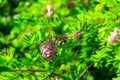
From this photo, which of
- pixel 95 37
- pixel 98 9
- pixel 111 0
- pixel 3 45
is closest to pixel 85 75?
pixel 95 37

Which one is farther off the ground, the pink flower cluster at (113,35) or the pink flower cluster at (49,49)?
the pink flower cluster at (113,35)

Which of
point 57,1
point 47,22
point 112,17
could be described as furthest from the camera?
point 57,1

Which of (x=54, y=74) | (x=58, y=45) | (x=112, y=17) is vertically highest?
(x=112, y=17)

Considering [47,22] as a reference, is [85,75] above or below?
below

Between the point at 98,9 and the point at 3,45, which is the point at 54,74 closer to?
the point at 98,9

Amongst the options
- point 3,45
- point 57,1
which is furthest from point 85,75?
point 3,45

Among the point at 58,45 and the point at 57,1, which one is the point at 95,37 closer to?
the point at 58,45

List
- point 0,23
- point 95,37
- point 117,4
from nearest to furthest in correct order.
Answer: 1. point 117,4
2. point 95,37
3. point 0,23

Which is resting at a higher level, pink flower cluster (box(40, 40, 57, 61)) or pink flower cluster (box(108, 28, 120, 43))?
pink flower cluster (box(108, 28, 120, 43))

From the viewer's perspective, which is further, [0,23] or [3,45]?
[0,23]
